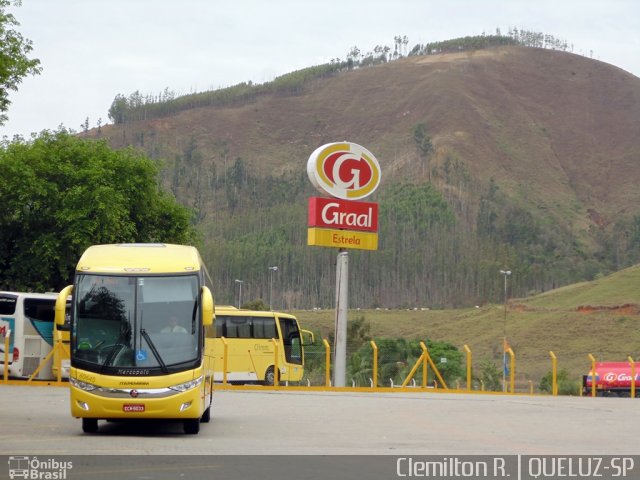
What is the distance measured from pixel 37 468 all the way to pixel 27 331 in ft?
72.8

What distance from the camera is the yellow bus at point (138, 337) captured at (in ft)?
53.3

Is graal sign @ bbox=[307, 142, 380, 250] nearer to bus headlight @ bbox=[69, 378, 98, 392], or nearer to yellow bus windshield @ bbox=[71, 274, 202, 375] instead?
yellow bus windshield @ bbox=[71, 274, 202, 375]

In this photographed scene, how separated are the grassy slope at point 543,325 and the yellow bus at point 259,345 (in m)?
27.8

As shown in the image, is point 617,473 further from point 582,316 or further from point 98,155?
point 582,316

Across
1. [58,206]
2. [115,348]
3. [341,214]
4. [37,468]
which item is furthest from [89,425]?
[58,206]

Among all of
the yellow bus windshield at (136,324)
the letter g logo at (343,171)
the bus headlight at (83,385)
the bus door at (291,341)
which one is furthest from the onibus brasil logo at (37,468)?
the bus door at (291,341)

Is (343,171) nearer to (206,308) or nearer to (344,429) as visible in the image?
(344,429)

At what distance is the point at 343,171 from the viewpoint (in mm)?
35281

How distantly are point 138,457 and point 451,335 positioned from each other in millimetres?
76957

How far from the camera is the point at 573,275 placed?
148375mm

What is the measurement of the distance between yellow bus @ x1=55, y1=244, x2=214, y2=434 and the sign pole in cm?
1694

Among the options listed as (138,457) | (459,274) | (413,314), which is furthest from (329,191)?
(459,274)

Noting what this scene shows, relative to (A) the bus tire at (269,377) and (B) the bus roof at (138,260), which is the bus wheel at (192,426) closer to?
(B) the bus roof at (138,260)

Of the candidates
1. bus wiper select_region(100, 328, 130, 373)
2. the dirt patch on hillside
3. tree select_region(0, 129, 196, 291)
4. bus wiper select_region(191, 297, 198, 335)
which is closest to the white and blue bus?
tree select_region(0, 129, 196, 291)
